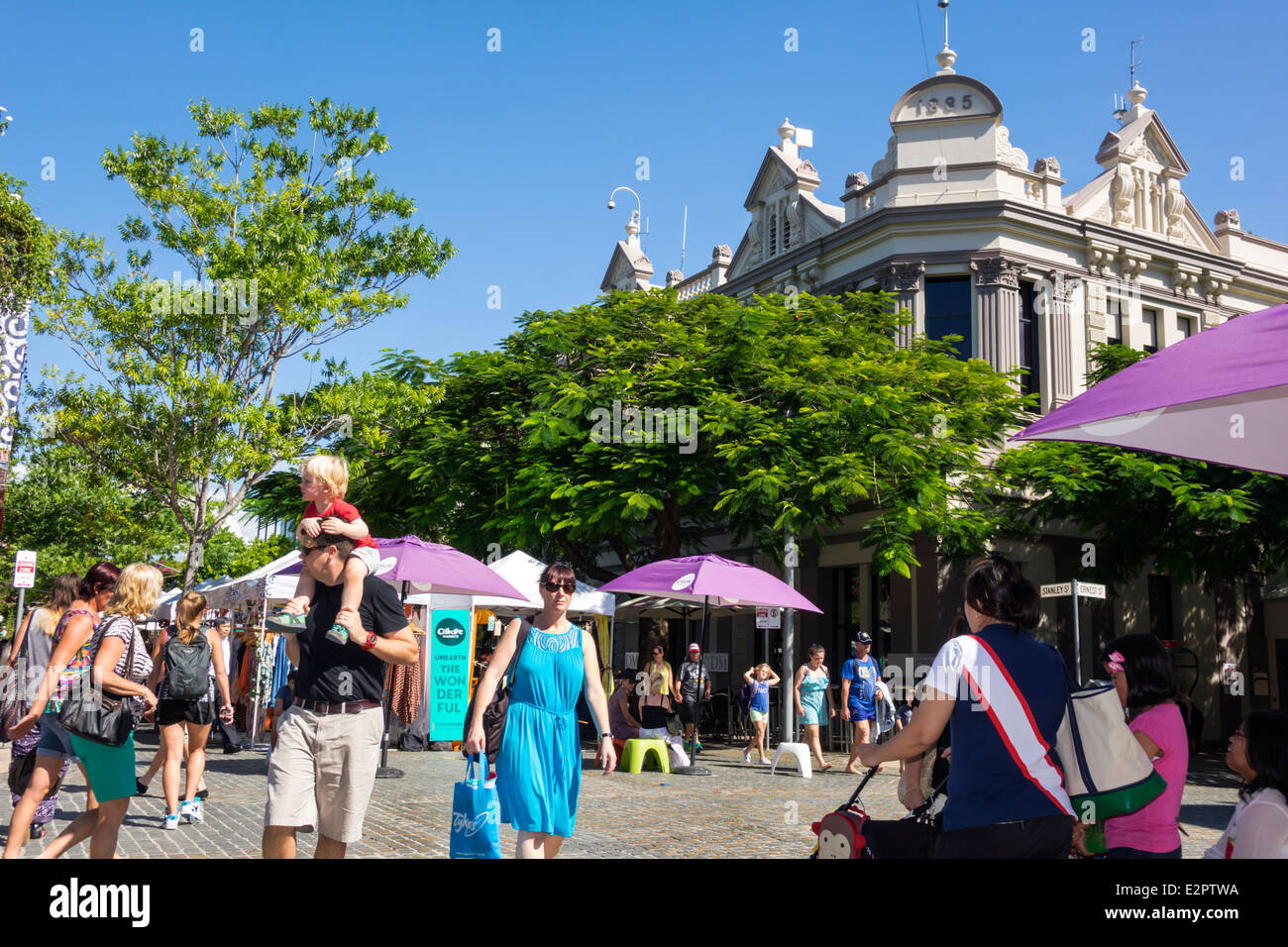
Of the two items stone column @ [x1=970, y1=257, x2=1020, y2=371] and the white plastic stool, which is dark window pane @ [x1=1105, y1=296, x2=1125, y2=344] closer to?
stone column @ [x1=970, y1=257, x2=1020, y2=371]

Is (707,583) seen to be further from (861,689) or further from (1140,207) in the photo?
(1140,207)

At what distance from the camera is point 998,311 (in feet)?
83.1

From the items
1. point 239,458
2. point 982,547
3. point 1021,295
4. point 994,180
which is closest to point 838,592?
point 982,547

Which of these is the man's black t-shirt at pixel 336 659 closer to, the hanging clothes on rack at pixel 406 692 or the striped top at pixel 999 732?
the striped top at pixel 999 732

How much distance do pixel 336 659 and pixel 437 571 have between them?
27.9 ft

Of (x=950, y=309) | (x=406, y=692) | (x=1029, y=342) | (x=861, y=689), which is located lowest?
(x=406, y=692)

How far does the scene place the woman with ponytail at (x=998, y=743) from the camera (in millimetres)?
3633

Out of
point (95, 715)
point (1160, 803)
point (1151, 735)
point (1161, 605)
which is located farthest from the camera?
point (1161, 605)

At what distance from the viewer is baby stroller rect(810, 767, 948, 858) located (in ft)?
12.8

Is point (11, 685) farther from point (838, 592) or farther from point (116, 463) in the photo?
point (838, 592)

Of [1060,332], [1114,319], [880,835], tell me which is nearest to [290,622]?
[880,835]

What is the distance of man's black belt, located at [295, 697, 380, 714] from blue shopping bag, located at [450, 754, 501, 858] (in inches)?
25.7

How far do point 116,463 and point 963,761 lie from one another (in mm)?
18559

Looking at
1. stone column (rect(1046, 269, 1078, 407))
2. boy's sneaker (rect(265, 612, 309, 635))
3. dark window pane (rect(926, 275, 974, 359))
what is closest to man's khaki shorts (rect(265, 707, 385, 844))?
boy's sneaker (rect(265, 612, 309, 635))
